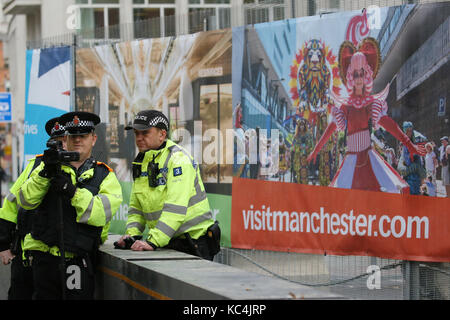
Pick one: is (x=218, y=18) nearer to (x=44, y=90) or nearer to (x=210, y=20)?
(x=210, y=20)

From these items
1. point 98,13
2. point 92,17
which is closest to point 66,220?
point 92,17

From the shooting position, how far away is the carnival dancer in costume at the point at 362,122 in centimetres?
833

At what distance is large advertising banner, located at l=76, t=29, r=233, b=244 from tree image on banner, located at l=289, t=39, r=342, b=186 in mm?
996

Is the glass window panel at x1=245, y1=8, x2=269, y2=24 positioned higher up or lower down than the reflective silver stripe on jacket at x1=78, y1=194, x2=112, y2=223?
higher up

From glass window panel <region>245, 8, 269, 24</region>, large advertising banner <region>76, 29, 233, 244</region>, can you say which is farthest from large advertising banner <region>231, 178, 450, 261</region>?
glass window panel <region>245, 8, 269, 24</region>

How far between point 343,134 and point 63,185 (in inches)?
127

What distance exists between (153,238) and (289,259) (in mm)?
2483

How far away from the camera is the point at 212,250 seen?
7.35m

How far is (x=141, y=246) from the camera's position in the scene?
23.2 feet

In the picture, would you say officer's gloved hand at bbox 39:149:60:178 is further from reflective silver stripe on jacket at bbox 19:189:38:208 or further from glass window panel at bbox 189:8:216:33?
glass window panel at bbox 189:8:216:33

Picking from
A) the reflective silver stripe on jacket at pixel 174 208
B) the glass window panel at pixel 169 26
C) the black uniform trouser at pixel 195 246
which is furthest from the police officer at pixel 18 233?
the glass window panel at pixel 169 26

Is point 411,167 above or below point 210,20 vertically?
below

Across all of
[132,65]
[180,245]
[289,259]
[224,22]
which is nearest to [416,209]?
[289,259]

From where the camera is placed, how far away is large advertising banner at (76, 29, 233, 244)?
9.92 m
